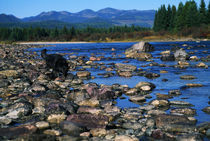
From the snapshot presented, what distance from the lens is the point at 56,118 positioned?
367 inches

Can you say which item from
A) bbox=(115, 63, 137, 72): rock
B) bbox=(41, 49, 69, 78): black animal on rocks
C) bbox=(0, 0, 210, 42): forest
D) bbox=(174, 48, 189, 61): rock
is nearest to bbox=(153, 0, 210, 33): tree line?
bbox=(0, 0, 210, 42): forest

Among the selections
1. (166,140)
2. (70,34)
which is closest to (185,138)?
(166,140)

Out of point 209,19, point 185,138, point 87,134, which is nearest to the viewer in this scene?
point 185,138

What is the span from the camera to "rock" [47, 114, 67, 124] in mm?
9259

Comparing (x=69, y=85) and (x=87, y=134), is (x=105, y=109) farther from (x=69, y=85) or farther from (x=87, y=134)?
(x=69, y=85)

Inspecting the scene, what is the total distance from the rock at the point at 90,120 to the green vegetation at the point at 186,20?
93631 mm

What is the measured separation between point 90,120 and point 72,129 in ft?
3.01

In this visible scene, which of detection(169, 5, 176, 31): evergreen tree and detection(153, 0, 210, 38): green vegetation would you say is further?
detection(169, 5, 176, 31): evergreen tree

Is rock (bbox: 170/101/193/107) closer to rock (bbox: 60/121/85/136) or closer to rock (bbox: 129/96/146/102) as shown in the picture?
rock (bbox: 129/96/146/102)

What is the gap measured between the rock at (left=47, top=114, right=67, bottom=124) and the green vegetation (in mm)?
93784

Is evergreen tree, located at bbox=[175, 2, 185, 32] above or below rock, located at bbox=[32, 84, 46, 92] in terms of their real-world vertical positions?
above

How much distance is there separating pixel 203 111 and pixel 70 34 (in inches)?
5797

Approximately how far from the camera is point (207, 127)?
26.3ft

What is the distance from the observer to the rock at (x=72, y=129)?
8.04 m
